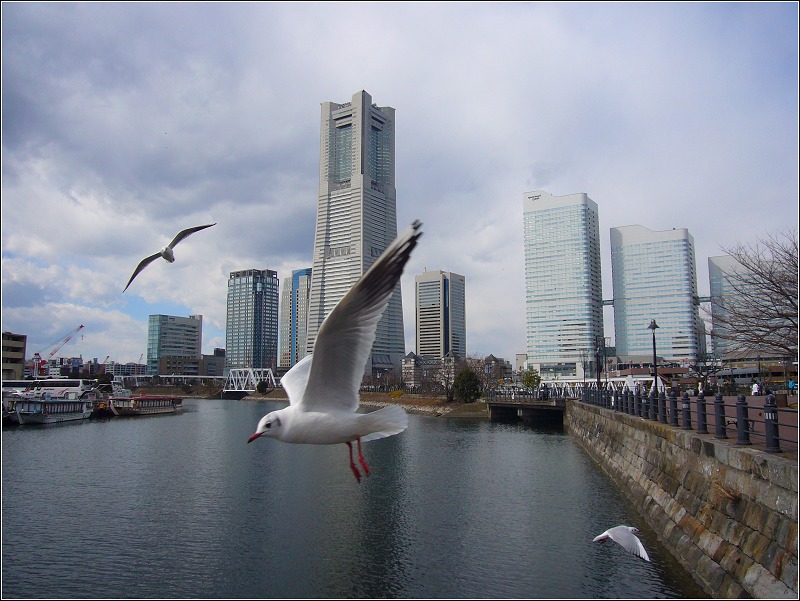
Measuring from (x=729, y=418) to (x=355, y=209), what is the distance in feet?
40.3

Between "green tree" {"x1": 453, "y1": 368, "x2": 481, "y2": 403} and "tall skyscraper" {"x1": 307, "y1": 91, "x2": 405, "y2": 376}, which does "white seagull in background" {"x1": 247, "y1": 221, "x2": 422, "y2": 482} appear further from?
"green tree" {"x1": 453, "y1": 368, "x2": 481, "y2": 403}

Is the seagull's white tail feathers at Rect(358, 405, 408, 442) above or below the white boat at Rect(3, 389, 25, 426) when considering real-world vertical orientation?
above

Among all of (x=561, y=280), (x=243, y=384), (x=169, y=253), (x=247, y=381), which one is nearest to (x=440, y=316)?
(x=561, y=280)

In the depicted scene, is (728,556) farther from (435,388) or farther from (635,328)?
(635,328)

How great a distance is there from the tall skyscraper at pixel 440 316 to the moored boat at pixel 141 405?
79909 millimetres

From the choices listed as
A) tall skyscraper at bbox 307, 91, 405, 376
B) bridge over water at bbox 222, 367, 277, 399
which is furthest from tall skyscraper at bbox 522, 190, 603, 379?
bridge over water at bbox 222, 367, 277, 399

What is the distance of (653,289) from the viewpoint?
5477 inches

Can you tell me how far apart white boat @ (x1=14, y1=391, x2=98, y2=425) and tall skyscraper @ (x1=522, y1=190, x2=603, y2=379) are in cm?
10395

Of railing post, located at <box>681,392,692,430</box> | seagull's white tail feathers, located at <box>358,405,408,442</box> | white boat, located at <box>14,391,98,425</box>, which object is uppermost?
seagull's white tail feathers, located at <box>358,405,408,442</box>

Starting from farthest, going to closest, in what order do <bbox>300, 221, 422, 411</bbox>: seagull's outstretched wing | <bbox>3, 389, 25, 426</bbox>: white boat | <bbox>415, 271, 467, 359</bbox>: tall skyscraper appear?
<bbox>415, 271, 467, 359</bbox>: tall skyscraper, <bbox>3, 389, 25, 426</bbox>: white boat, <bbox>300, 221, 422, 411</bbox>: seagull's outstretched wing

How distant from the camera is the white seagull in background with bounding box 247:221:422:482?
3.96 meters

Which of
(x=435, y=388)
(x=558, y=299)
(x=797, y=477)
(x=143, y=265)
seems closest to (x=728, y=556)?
(x=797, y=477)

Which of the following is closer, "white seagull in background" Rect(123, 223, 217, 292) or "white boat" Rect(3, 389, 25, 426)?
"white seagull in background" Rect(123, 223, 217, 292)

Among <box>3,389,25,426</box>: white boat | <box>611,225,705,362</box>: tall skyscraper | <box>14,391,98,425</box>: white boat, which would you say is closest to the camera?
<box>3,389,25,426</box>: white boat
